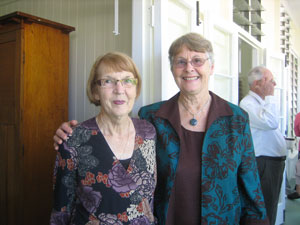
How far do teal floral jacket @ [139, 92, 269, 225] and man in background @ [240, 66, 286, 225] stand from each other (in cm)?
101

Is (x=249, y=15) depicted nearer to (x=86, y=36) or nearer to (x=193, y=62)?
(x=86, y=36)

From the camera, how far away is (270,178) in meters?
2.22

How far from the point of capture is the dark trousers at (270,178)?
7.26 ft

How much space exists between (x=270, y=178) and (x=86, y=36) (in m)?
2.08

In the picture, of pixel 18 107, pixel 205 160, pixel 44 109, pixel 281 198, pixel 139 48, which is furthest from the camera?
pixel 281 198

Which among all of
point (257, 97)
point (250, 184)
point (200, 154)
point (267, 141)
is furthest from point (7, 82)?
point (267, 141)

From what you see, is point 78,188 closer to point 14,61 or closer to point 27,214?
point 27,214

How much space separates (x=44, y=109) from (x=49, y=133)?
0.70 ft

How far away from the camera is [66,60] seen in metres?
2.45

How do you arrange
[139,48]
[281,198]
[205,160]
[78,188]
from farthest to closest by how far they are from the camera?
[281,198] < [139,48] < [205,160] < [78,188]

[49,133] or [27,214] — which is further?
[49,133]

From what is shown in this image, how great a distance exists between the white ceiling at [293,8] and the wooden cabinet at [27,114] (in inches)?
204

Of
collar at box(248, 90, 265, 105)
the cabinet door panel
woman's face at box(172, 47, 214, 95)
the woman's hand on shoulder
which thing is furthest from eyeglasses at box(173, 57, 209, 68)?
the cabinet door panel

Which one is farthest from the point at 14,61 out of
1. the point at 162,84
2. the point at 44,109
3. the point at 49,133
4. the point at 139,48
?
the point at 162,84
